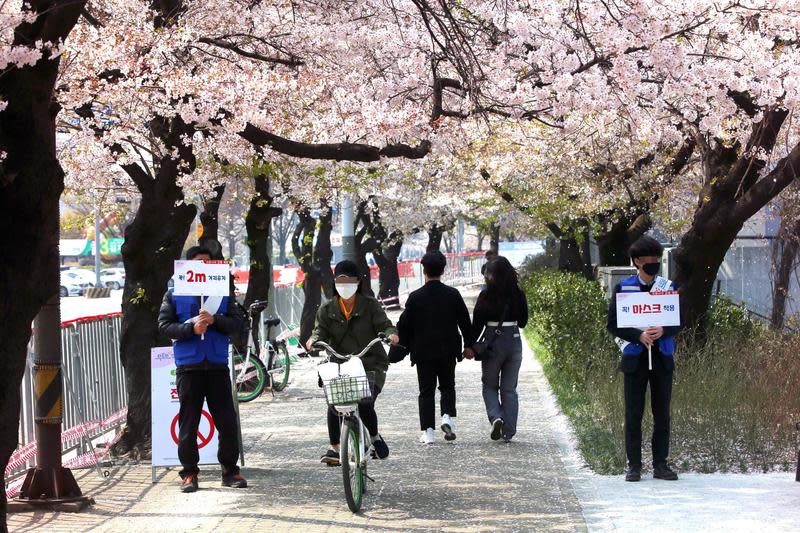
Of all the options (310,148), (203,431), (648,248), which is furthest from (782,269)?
(203,431)

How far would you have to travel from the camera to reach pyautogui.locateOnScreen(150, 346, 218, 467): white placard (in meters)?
9.70

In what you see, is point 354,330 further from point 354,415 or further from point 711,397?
point 711,397

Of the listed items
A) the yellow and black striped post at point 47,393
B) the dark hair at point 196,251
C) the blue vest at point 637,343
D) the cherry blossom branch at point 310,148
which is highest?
the cherry blossom branch at point 310,148

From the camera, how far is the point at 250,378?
1588 centimetres

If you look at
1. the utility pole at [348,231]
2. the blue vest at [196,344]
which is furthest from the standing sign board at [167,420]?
the utility pole at [348,231]

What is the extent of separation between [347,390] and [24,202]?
2933mm

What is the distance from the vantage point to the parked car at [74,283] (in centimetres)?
6347

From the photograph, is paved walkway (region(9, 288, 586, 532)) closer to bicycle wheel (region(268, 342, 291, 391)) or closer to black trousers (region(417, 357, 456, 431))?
black trousers (region(417, 357, 456, 431))

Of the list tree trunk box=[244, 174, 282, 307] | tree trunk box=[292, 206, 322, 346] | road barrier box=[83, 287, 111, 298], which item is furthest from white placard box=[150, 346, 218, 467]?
road barrier box=[83, 287, 111, 298]

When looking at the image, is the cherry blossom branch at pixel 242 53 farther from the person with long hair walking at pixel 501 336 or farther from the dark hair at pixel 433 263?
the person with long hair walking at pixel 501 336

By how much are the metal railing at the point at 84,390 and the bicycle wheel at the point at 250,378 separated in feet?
Result: 9.52

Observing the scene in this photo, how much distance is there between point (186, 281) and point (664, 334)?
3.54 meters

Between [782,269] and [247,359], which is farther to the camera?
[782,269]

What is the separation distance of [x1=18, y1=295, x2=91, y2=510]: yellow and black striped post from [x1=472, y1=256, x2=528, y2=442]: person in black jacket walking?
3893mm
